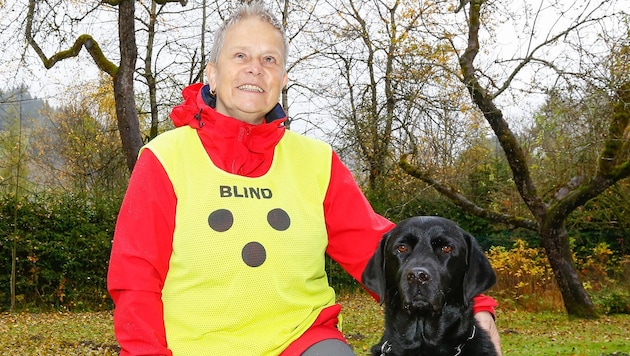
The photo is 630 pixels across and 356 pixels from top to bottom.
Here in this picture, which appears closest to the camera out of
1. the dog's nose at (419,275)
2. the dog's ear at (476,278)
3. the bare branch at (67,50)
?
the dog's nose at (419,275)

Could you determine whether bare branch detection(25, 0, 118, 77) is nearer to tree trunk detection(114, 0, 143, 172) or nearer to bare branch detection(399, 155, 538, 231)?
tree trunk detection(114, 0, 143, 172)

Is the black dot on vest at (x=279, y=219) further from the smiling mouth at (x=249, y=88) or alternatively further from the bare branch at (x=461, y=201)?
the bare branch at (x=461, y=201)

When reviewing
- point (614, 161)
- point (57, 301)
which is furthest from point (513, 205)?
point (57, 301)

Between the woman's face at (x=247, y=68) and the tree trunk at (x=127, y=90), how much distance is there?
7.24 m

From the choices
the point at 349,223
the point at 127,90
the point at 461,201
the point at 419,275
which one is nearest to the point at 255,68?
the point at 349,223

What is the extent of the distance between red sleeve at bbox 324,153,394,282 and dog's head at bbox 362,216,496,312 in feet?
0.21

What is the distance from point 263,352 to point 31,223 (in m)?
13.0

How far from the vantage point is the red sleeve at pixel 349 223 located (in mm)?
2719

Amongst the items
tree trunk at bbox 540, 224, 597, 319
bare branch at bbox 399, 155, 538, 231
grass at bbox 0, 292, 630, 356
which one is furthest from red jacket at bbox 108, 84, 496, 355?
bare branch at bbox 399, 155, 538, 231

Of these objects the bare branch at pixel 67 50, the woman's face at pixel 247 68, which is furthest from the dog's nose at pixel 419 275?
the bare branch at pixel 67 50

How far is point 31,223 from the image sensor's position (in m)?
14.0

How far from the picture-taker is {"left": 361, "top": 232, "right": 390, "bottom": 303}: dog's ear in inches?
107

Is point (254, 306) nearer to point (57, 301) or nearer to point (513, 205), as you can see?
point (57, 301)

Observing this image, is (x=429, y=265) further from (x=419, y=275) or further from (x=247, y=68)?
(x=247, y=68)
